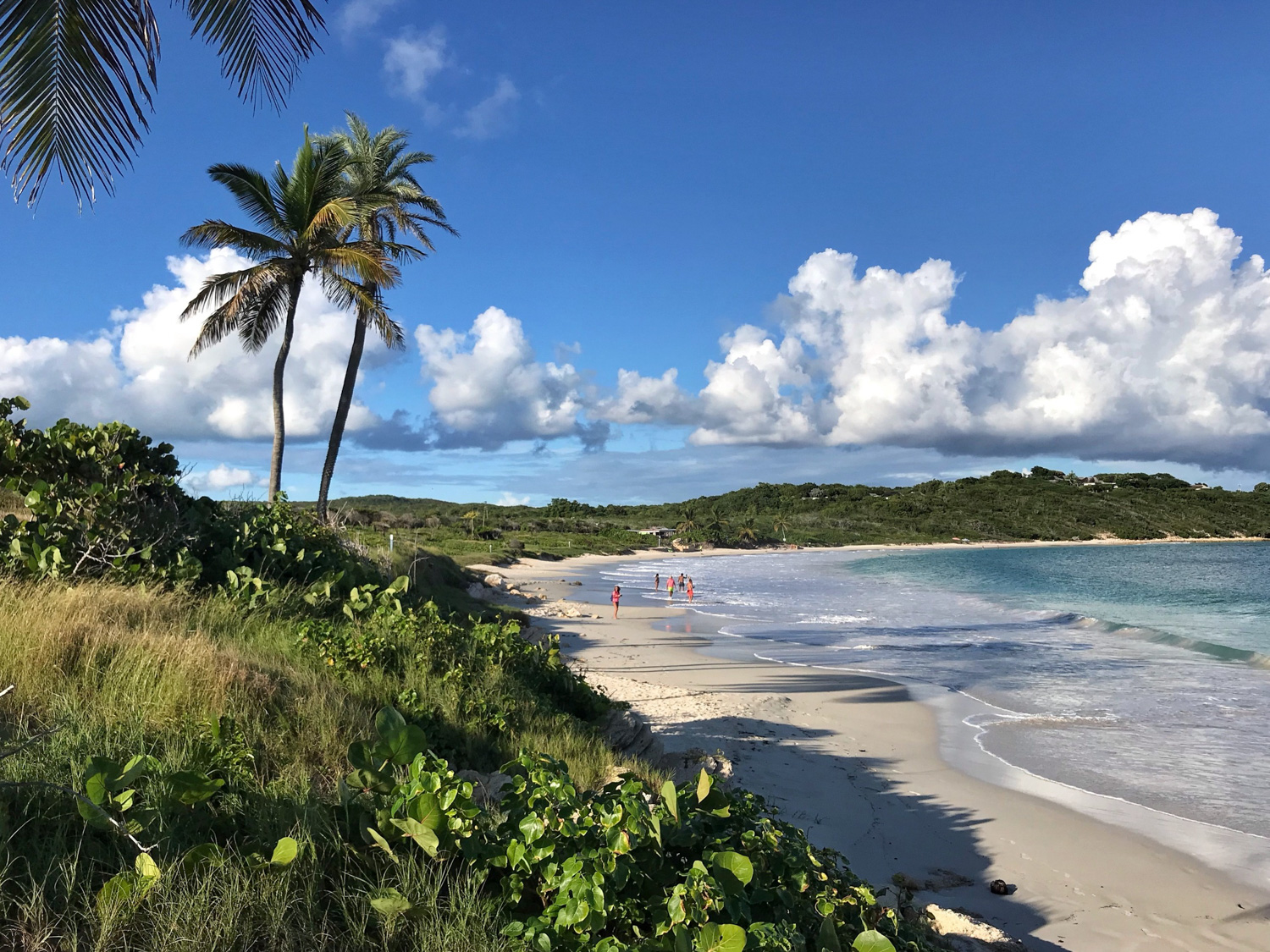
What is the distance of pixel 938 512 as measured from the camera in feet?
427

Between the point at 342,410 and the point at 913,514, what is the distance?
124 meters

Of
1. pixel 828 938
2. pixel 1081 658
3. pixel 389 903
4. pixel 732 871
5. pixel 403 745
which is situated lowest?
pixel 1081 658

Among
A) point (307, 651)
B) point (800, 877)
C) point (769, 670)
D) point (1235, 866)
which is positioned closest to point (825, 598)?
point (769, 670)

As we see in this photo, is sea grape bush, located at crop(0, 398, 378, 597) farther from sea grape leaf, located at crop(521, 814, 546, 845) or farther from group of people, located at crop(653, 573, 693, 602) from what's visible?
group of people, located at crop(653, 573, 693, 602)

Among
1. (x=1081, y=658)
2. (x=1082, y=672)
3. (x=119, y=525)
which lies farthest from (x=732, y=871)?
(x=1081, y=658)

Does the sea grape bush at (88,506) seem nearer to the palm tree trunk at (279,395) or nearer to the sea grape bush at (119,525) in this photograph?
the sea grape bush at (119,525)

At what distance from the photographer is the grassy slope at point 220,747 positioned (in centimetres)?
240

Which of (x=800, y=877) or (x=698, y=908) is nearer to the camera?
(x=698, y=908)

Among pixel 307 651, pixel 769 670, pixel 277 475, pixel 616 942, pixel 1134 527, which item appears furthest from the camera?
pixel 1134 527

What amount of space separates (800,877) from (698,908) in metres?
0.67

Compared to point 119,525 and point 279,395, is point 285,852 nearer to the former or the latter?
point 119,525

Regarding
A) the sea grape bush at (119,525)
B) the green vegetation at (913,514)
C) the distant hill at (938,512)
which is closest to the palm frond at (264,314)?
the sea grape bush at (119,525)

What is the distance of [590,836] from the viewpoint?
284 cm

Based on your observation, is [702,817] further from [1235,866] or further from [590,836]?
[1235,866]
